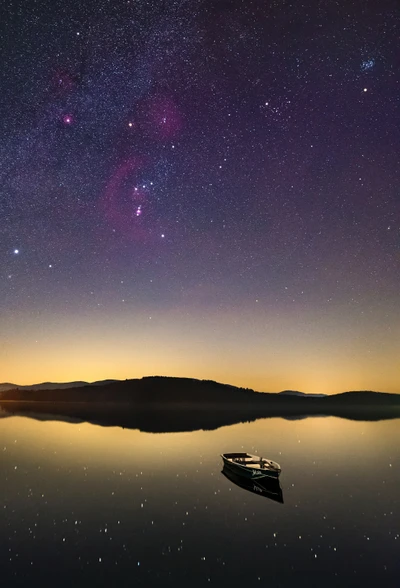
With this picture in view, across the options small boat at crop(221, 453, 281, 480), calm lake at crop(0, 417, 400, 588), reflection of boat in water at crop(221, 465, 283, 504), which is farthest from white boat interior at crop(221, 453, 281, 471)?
calm lake at crop(0, 417, 400, 588)

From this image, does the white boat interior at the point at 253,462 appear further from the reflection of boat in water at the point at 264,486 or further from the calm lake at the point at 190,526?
the calm lake at the point at 190,526

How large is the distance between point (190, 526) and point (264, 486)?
10.8 m

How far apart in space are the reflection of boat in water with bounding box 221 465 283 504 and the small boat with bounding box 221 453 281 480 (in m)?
0.64

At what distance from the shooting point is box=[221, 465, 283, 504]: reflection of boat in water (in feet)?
105

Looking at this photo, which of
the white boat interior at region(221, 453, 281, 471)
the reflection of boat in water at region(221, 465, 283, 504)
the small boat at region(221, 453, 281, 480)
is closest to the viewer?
the reflection of boat in water at region(221, 465, 283, 504)

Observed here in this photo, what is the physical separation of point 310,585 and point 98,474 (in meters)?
30.1

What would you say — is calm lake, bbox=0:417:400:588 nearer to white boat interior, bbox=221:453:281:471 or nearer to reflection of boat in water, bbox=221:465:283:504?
reflection of boat in water, bbox=221:465:283:504

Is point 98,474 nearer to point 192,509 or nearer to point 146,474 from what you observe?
point 146,474

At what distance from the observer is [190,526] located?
2475 centimetres

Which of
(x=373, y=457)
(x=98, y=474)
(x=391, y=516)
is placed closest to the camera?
(x=391, y=516)

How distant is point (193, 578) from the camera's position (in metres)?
17.2

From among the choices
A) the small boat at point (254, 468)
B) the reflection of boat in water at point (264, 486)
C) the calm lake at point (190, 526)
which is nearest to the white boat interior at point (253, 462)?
the small boat at point (254, 468)

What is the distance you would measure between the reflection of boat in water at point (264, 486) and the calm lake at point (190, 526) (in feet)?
2.69

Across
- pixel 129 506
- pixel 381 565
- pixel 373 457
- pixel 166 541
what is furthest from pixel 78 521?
pixel 373 457
